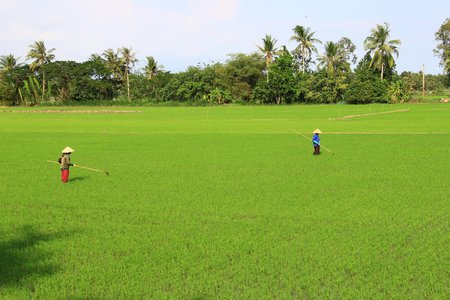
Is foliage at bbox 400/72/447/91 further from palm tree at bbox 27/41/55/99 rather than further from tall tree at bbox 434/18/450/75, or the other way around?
palm tree at bbox 27/41/55/99

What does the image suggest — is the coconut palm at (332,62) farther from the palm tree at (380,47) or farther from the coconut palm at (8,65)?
the coconut palm at (8,65)

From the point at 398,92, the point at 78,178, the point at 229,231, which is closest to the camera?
the point at 229,231

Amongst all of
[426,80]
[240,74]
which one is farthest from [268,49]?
[426,80]

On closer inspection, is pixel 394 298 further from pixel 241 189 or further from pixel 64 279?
pixel 241 189

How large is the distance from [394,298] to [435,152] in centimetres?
1641

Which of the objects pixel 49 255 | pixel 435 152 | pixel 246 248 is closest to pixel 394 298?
pixel 246 248

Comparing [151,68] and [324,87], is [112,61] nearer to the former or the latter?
[151,68]

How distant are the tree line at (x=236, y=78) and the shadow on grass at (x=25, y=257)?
68986mm

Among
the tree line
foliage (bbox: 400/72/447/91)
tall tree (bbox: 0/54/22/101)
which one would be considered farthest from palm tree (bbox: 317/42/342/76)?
tall tree (bbox: 0/54/22/101)

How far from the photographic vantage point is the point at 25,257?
7.39m

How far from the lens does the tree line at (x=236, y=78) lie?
75.2 meters

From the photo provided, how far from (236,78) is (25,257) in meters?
80.5

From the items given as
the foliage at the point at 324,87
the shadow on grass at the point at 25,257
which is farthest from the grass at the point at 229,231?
the foliage at the point at 324,87

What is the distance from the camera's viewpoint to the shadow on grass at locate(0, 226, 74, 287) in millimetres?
6641
